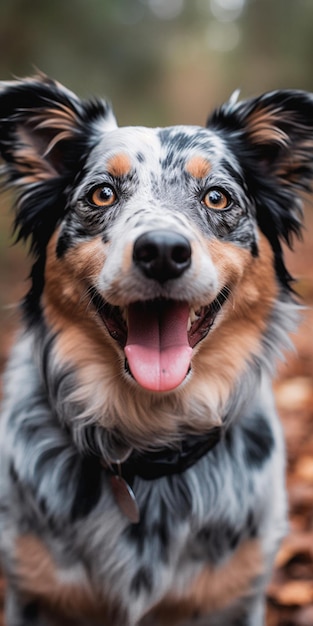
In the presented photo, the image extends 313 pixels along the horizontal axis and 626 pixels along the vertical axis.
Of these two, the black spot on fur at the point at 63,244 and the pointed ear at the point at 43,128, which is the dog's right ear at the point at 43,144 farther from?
the black spot on fur at the point at 63,244

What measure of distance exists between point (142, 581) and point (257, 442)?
74 cm

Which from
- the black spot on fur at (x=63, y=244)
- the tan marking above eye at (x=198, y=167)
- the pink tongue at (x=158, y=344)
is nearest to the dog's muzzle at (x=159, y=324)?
the pink tongue at (x=158, y=344)

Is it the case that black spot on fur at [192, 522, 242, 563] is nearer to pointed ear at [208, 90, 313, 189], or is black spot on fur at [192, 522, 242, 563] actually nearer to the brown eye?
the brown eye

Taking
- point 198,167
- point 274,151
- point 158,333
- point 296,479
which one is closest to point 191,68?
point 296,479

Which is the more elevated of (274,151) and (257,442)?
(274,151)

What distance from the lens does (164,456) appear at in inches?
115

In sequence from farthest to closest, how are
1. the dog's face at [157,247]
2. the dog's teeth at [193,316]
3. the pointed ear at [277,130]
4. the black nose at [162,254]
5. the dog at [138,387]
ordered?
the pointed ear at [277,130] < the dog at [138,387] < the dog's teeth at [193,316] < the dog's face at [157,247] < the black nose at [162,254]

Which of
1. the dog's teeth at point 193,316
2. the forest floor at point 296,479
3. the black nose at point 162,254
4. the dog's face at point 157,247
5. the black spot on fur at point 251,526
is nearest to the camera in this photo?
the black nose at point 162,254

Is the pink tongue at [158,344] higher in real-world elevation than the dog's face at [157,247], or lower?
lower

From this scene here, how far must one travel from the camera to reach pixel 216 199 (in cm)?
286

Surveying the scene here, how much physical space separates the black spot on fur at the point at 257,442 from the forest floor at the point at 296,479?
0.33m

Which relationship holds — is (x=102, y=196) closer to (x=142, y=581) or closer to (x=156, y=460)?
(x=156, y=460)

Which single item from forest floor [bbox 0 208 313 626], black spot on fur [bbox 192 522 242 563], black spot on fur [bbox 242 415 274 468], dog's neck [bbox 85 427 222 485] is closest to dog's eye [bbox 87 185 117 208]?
forest floor [bbox 0 208 313 626]

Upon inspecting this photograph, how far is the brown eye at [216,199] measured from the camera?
2.84 metres
